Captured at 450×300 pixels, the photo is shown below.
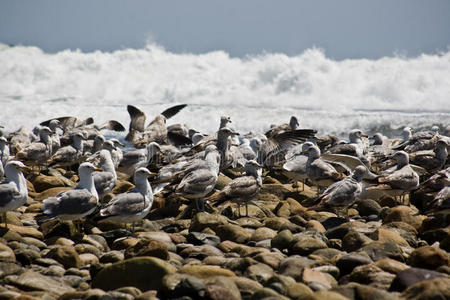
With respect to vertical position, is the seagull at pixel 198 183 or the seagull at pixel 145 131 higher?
the seagull at pixel 145 131

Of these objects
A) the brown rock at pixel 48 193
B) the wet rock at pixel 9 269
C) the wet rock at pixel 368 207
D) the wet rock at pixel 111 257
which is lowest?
the wet rock at pixel 368 207

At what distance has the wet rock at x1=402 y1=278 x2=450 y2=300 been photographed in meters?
4.91

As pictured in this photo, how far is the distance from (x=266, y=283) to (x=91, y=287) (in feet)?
5.31

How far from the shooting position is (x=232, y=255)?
6883 mm

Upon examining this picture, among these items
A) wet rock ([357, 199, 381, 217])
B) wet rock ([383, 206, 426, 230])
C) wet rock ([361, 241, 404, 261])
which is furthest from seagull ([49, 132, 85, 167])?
wet rock ([361, 241, 404, 261])

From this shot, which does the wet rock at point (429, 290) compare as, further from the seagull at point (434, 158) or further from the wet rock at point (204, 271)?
the seagull at point (434, 158)

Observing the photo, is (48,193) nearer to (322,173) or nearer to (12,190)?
(12,190)

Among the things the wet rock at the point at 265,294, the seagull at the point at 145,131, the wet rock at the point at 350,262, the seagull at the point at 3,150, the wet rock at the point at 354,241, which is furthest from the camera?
the seagull at the point at 145,131

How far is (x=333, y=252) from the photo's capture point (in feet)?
22.0

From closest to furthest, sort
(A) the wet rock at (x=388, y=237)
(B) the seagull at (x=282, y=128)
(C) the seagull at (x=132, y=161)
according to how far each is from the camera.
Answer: (A) the wet rock at (x=388, y=237), (C) the seagull at (x=132, y=161), (B) the seagull at (x=282, y=128)

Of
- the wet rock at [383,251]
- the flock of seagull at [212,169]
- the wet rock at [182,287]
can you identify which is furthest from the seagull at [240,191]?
the wet rock at [182,287]

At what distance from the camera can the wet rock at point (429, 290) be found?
16.1 feet

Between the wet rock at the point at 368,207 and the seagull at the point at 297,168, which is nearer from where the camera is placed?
the wet rock at the point at 368,207

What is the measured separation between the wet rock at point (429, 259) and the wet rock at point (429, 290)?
969 mm
